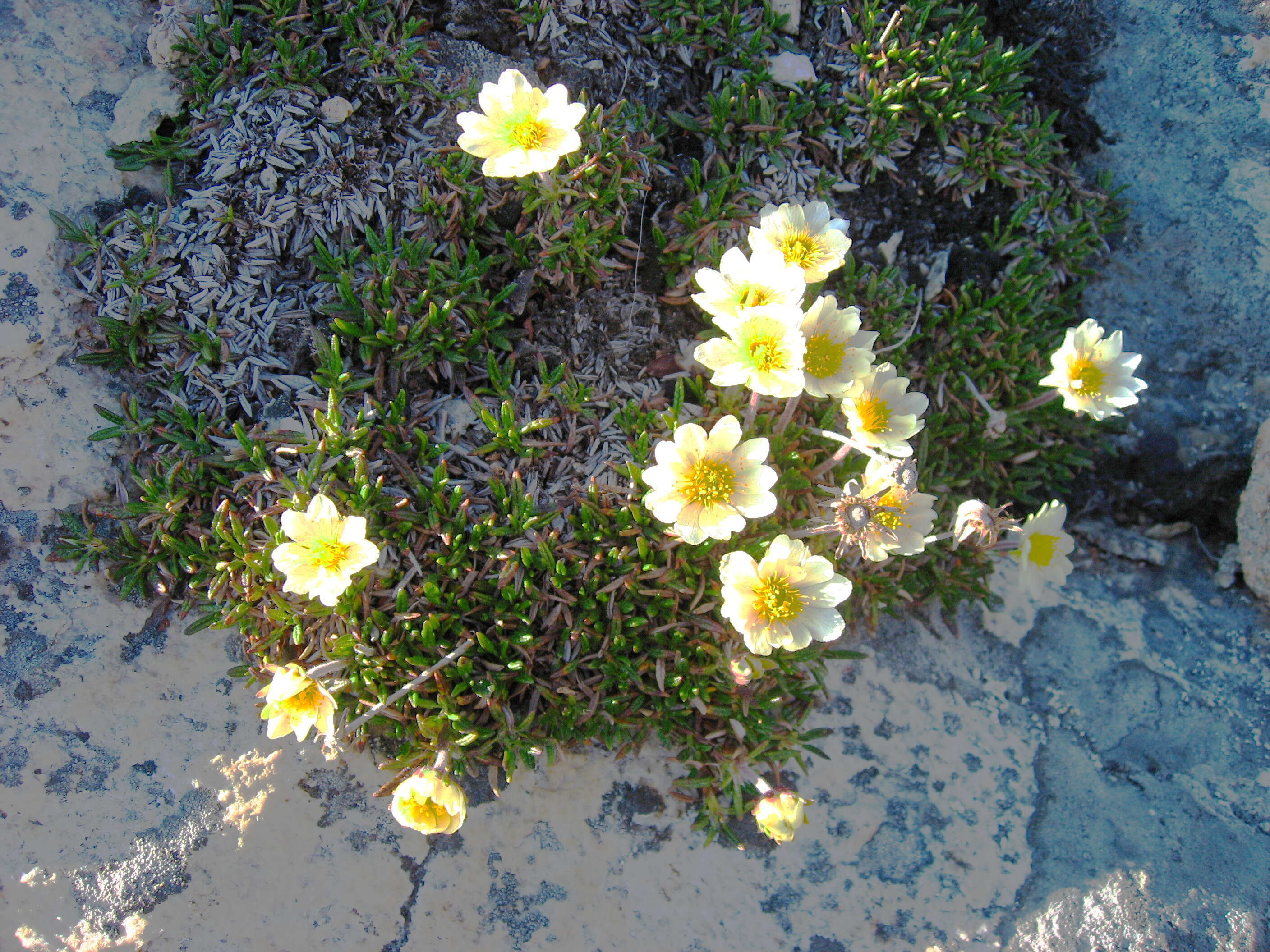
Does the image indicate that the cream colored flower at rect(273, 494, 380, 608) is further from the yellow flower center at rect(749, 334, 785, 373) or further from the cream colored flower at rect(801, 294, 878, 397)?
the cream colored flower at rect(801, 294, 878, 397)

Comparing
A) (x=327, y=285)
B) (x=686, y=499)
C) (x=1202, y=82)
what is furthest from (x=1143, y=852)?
(x=327, y=285)

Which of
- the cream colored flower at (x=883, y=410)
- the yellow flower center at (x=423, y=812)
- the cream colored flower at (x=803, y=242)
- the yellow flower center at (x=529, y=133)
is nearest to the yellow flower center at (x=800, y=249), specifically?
the cream colored flower at (x=803, y=242)

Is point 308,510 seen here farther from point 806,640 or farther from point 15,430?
point 806,640

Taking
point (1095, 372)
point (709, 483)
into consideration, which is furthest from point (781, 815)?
point (1095, 372)

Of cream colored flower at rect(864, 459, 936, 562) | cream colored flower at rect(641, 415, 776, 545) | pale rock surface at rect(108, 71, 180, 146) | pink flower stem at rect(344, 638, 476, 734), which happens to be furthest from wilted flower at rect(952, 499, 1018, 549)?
pale rock surface at rect(108, 71, 180, 146)

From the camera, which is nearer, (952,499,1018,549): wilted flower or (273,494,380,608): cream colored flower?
(273,494,380,608): cream colored flower

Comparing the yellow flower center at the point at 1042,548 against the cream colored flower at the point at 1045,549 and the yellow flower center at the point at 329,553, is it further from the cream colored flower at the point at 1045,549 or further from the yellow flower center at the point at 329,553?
the yellow flower center at the point at 329,553
